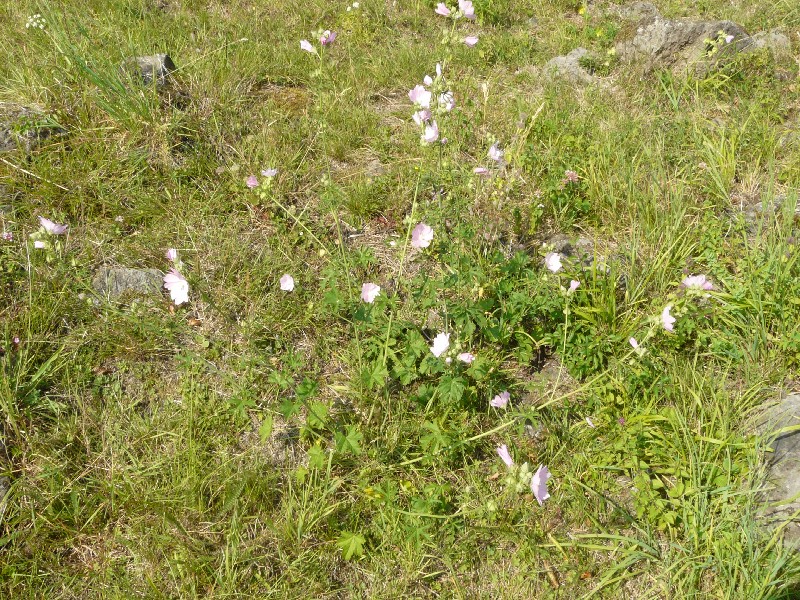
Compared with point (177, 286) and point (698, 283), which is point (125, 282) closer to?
point (177, 286)

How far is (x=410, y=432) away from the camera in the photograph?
7.48 ft

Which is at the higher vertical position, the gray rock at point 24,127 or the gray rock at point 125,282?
the gray rock at point 24,127

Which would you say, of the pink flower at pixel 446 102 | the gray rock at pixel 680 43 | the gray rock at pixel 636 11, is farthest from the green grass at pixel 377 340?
the gray rock at pixel 636 11

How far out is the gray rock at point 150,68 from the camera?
3.31m

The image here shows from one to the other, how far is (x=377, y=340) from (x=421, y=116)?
95cm

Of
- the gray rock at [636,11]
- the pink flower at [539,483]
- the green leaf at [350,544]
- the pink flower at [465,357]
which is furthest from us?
the gray rock at [636,11]

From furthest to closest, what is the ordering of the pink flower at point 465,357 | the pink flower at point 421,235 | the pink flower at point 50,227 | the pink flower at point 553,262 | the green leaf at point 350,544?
the pink flower at point 553,262
the pink flower at point 421,235
the pink flower at point 50,227
the pink flower at point 465,357
the green leaf at point 350,544

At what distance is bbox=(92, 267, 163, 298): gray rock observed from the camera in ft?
8.84

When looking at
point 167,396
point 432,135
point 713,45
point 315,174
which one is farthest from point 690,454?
point 713,45

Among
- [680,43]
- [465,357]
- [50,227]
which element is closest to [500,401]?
[465,357]

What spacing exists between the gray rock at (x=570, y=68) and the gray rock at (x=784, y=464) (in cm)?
266

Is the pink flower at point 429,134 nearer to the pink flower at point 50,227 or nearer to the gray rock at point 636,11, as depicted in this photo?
the pink flower at point 50,227

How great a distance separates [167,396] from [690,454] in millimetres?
2055

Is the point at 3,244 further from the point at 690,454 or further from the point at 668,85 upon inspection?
the point at 668,85
